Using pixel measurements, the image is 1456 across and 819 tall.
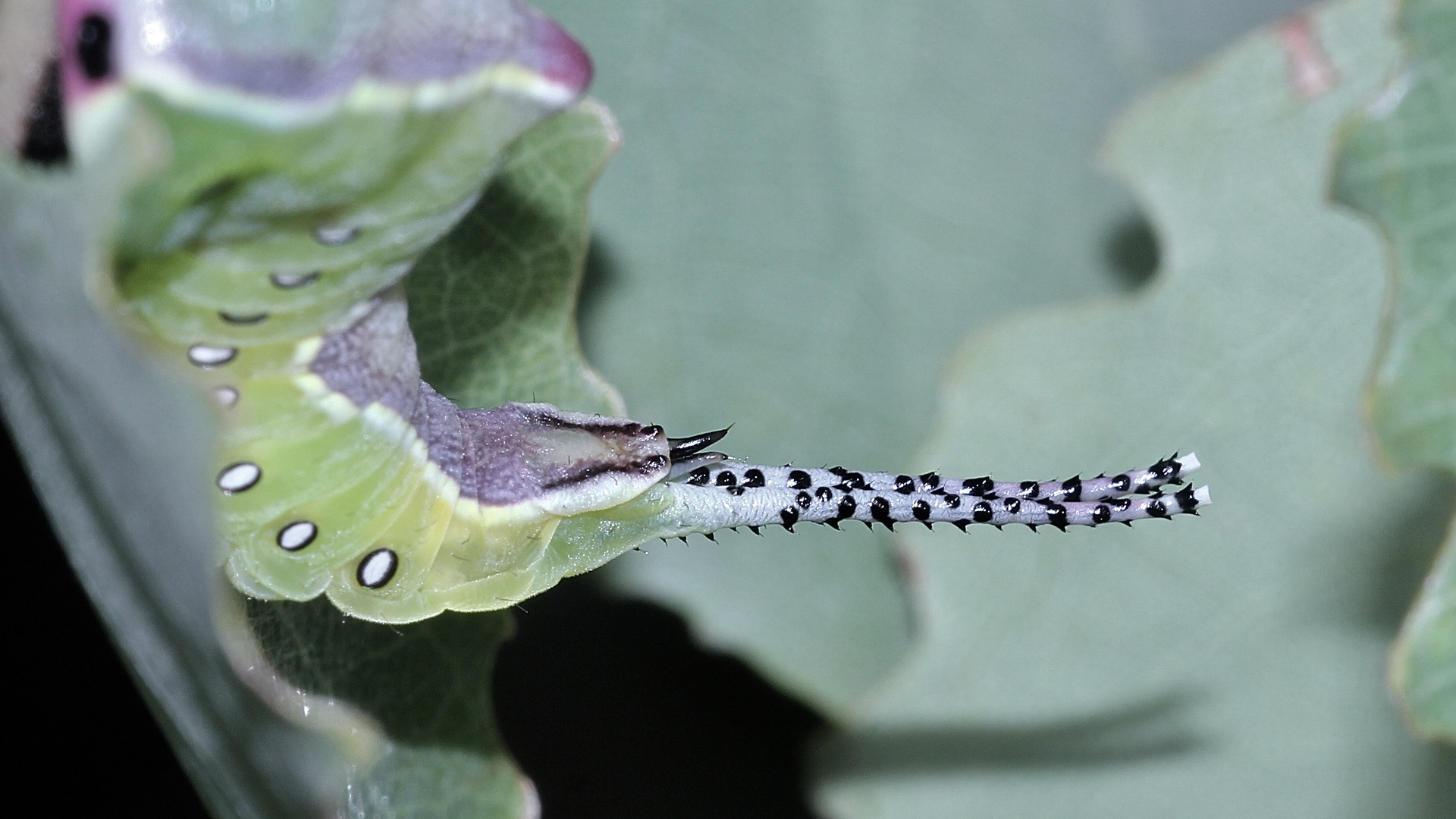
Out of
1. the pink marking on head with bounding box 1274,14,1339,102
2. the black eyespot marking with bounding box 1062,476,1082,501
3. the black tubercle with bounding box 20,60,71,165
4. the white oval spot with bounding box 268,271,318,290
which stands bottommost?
the black tubercle with bounding box 20,60,71,165

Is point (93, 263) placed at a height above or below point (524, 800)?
below

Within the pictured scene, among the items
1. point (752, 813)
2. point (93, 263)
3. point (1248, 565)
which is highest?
point (1248, 565)

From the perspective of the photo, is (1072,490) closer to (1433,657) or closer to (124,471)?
(1433,657)

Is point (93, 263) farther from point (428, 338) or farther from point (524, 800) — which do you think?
point (524, 800)

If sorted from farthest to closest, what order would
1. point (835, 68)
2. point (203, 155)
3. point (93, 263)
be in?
point (835, 68), point (203, 155), point (93, 263)

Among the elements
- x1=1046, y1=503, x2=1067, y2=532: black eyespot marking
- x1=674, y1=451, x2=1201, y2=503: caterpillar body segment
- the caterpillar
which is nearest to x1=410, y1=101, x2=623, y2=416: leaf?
the caterpillar

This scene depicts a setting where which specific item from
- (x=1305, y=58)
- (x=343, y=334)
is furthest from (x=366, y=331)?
(x=1305, y=58)

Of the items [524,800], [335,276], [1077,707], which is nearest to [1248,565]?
[1077,707]

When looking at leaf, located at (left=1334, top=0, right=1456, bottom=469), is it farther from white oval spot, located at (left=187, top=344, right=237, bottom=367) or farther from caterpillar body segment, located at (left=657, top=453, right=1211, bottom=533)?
white oval spot, located at (left=187, top=344, right=237, bottom=367)
